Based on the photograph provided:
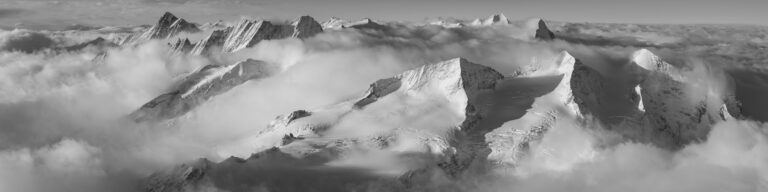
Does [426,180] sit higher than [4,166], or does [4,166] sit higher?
[4,166]

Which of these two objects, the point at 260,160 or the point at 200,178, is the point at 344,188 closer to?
the point at 260,160

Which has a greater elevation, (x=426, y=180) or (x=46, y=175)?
(x=46, y=175)

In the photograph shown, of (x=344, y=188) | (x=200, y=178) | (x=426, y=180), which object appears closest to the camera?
(x=200, y=178)

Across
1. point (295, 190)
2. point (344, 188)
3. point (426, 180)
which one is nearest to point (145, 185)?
point (295, 190)

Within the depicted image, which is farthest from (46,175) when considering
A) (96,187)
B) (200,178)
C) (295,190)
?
(295,190)

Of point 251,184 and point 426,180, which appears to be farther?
point 426,180

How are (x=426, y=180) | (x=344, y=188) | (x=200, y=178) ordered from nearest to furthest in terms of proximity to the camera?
(x=200, y=178)
(x=344, y=188)
(x=426, y=180)

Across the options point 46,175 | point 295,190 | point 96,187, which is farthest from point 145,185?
point 295,190

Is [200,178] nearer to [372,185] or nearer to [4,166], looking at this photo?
[372,185]

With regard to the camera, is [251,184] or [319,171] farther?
[319,171]
